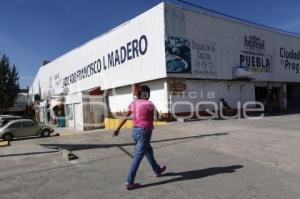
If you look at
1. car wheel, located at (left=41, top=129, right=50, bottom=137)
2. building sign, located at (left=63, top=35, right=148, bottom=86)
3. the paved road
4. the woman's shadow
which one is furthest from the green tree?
the woman's shadow

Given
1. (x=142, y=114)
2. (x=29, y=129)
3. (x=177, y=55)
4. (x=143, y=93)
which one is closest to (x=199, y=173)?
(x=142, y=114)

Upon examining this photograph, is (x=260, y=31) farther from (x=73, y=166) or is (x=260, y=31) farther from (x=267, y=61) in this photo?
(x=73, y=166)

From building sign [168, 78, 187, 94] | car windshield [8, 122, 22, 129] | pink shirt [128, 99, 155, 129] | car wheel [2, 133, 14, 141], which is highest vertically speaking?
building sign [168, 78, 187, 94]

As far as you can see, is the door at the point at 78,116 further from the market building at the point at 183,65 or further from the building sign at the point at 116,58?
the building sign at the point at 116,58

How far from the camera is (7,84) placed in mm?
45875

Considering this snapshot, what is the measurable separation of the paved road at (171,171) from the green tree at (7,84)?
36902 mm

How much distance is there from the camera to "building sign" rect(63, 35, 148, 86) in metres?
24.9

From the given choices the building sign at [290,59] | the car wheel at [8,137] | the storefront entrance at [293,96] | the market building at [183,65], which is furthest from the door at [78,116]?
the storefront entrance at [293,96]

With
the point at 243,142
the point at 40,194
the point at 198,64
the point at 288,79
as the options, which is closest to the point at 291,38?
the point at 288,79

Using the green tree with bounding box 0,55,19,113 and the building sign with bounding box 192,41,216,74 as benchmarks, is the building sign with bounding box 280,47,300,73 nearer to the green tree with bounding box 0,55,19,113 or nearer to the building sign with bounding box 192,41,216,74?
the building sign with bounding box 192,41,216,74

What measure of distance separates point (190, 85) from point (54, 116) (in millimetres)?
24320

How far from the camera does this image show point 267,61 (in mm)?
30281

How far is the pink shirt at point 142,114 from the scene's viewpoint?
256 inches

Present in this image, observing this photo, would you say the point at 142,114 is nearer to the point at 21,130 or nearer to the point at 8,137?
the point at 8,137
